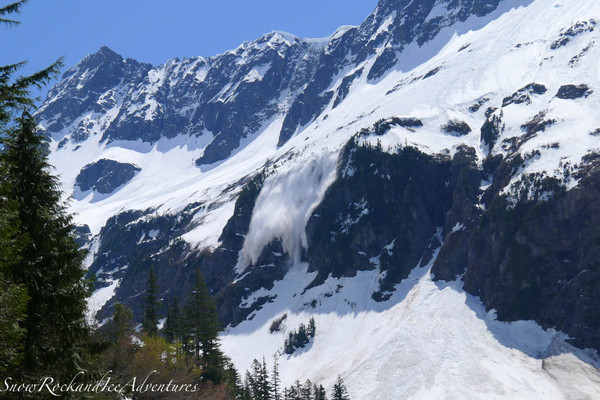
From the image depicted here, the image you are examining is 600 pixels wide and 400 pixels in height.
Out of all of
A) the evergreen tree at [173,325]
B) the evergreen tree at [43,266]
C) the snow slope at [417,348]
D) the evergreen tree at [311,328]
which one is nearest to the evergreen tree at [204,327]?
the evergreen tree at [173,325]

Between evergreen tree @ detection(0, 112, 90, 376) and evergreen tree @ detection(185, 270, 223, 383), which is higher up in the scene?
evergreen tree @ detection(0, 112, 90, 376)

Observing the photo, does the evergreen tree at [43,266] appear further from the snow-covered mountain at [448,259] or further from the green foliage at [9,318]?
the snow-covered mountain at [448,259]

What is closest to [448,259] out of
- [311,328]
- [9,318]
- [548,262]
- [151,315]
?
[548,262]

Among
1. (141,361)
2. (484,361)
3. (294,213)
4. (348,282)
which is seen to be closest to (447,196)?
(348,282)

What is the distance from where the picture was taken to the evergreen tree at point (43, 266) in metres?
21.3

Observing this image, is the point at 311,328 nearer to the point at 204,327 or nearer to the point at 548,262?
the point at 548,262

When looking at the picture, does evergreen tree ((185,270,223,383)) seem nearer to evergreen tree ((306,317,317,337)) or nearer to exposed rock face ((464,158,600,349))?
exposed rock face ((464,158,600,349))

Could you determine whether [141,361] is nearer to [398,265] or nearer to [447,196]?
[398,265]

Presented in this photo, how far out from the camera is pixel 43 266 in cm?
2192

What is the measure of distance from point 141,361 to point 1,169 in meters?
20.0

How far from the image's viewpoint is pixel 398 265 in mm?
160250

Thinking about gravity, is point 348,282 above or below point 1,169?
below

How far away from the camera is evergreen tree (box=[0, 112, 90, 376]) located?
21.3 metres

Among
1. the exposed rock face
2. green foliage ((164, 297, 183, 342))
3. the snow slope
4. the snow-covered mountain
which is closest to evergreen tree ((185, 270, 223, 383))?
green foliage ((164, 297, 183, 342))
